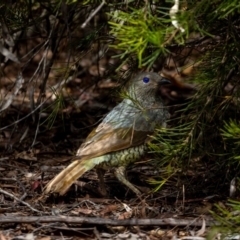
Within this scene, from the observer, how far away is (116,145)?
21.4 ft

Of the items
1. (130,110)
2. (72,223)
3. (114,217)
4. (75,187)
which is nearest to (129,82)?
(130,110)

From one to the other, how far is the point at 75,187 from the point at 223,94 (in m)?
1.52

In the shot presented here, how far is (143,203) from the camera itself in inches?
237

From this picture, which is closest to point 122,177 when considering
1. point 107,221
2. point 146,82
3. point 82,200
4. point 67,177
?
point 82,200

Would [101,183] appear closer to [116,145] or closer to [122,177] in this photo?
[122,177]

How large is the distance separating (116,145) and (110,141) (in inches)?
2.6

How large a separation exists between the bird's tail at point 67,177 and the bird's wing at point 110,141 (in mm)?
81

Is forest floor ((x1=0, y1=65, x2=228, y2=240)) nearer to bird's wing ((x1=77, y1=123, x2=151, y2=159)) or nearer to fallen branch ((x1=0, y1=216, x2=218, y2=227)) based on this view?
fallen branch ((x1=0, y1=216, x2=218, y2=227))

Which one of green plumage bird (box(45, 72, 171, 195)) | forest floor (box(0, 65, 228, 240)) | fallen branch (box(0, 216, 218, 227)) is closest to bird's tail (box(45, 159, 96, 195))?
green plumage bird (box(45, 72, 171, 195))

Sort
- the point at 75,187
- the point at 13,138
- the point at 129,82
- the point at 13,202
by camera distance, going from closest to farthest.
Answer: the point at 13,202, the point at 75,187, the point at 129,82, the point at 13,138

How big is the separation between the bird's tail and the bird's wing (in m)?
0.08

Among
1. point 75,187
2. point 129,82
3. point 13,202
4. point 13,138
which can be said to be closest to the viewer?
point 13,202

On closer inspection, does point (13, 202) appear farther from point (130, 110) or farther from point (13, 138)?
point (13, 138)

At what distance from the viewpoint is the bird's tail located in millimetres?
6184
